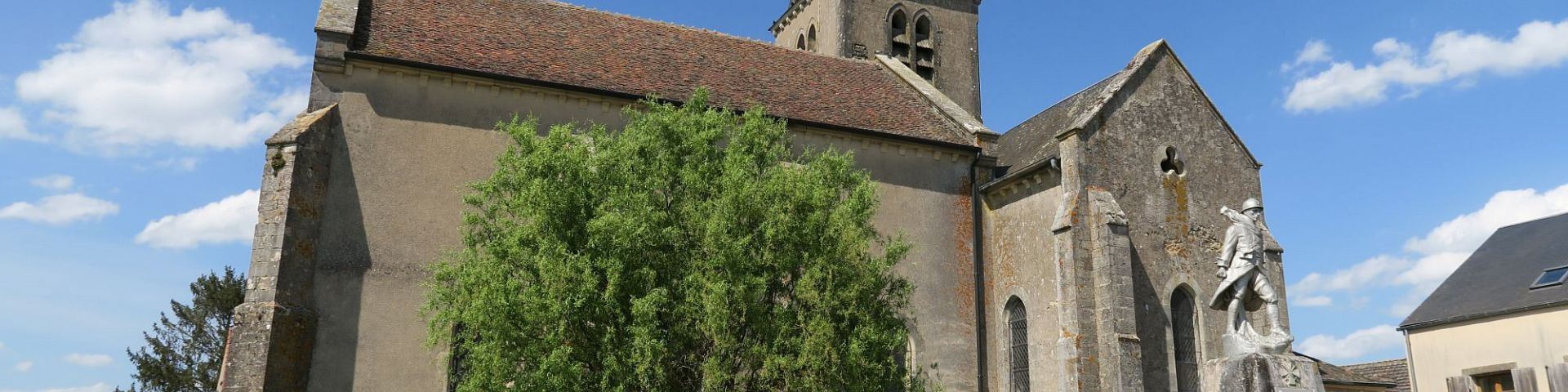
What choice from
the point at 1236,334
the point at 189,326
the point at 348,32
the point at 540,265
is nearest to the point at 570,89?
the point at 348,32

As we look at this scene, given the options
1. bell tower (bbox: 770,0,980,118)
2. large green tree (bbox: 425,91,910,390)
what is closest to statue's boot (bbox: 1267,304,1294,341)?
large green tree (bbox: 425,91,910,390)

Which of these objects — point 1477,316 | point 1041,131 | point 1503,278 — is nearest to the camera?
point 1041,131

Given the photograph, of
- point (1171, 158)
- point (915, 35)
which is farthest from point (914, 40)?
point (1171, 158)

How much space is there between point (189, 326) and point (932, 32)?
27634mm

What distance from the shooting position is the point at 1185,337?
17922 mm

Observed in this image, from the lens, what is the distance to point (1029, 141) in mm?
20828

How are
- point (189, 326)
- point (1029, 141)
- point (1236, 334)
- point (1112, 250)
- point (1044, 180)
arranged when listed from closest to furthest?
point (1236, 334) < point (1112, 250) < point (1044, 180) < point (1029, 141) < point (189, 326)

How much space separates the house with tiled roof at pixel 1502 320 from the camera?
24.8m

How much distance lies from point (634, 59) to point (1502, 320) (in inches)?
896

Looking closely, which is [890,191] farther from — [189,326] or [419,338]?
[189,326]

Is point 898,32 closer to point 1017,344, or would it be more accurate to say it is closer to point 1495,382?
point 1017,344

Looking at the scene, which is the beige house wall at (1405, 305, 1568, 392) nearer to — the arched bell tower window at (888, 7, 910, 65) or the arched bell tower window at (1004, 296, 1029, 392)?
the arched bell tower window at (1004, 296, 1029, 392)

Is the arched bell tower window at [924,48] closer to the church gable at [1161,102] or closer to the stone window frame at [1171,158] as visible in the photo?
the church gable at [1161,102]

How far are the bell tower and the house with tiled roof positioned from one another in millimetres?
13731
